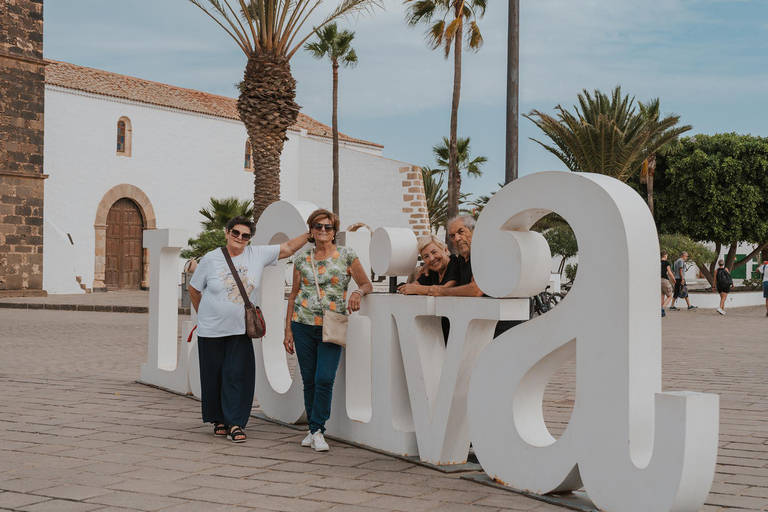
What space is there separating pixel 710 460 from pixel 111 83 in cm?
3068

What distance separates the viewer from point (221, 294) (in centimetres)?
612

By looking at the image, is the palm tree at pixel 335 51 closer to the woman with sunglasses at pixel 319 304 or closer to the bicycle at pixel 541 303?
the bicycle at pixel 541 303

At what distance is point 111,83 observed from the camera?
31562 mm

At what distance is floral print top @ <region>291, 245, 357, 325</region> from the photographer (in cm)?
593

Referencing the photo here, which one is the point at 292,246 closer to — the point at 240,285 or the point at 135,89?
the point at 240,285

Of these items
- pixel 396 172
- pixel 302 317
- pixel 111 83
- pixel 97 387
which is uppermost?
pixel 111 83

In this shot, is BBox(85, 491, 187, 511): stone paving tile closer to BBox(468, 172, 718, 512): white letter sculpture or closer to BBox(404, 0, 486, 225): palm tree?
BBox(468, 172, 718, 512): white letter sculpture

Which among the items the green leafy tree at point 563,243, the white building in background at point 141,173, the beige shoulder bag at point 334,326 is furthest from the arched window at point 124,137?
the beige shoulder bag at point 334,326

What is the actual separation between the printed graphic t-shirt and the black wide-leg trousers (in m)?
0.10

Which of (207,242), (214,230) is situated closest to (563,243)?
(214,230)

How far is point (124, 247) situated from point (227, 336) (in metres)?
26.7

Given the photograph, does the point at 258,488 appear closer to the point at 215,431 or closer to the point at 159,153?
the point at 215,431

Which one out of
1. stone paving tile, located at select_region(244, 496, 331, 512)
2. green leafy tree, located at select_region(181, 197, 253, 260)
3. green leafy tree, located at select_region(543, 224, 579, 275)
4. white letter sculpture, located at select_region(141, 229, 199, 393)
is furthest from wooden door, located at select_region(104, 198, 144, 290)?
stone paving tile, located at select_region(244, 496, 331, 512)

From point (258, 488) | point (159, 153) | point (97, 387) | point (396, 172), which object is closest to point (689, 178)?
point (396, 172)
